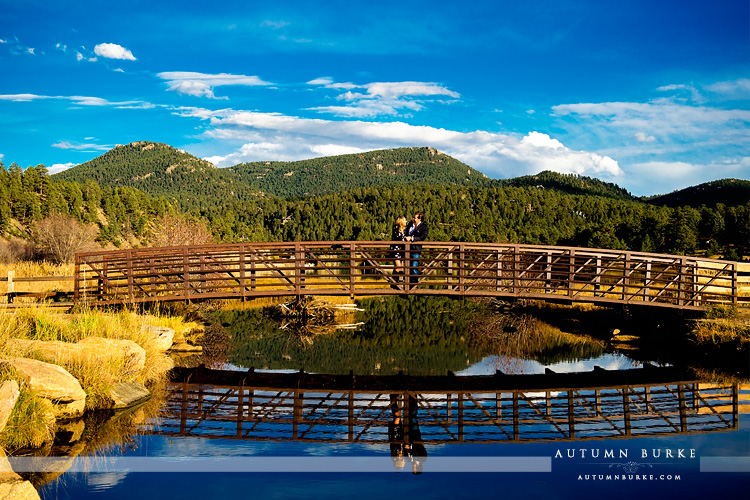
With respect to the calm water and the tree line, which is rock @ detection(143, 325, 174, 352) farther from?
the tree line

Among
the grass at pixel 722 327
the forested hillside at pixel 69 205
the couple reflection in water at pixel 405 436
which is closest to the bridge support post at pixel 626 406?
the couple reflection in water at pixel 405 436

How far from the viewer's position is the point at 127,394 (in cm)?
1164

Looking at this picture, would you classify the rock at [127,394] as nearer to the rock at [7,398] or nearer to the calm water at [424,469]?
the calm water at [424,469]

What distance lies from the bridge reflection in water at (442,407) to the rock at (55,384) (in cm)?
147

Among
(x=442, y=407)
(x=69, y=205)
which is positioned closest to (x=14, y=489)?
(x=442, y=407)

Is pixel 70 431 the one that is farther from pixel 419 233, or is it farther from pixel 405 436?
pixel 419 233

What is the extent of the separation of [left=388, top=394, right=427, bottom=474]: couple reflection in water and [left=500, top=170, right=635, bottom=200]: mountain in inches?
6423

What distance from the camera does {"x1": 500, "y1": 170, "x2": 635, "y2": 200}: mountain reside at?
560 ft

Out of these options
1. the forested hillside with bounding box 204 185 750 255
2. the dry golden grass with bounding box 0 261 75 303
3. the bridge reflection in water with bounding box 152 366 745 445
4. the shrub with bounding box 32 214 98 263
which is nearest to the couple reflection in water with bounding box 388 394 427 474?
the bridge reflection in water with bounding box 152 366 745 445

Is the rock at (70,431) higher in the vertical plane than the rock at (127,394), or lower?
lower

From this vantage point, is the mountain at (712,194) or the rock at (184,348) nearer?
the rock at (184,348)

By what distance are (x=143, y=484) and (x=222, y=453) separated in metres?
1.57

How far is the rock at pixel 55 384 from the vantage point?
9.70m

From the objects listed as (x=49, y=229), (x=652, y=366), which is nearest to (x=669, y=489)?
(x=652, y=366)
